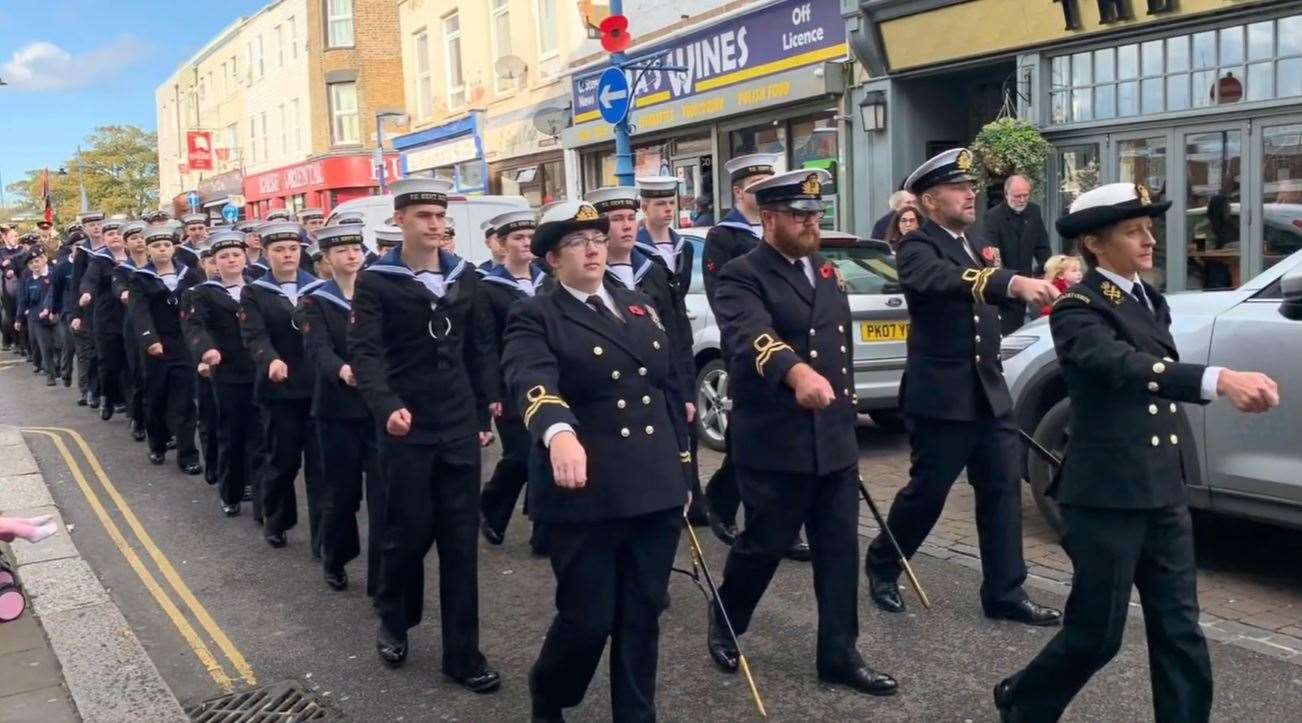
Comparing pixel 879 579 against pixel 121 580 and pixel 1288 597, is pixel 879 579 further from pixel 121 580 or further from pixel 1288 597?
pixel 121 580

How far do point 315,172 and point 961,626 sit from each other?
39.0 metres

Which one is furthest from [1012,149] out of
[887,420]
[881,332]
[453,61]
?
[453,61]

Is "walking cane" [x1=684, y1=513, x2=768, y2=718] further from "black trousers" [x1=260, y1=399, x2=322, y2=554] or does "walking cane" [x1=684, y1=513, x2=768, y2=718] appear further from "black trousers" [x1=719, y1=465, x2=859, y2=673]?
"black trousers" [x1=260, y1=399, x2=322, y2=554]

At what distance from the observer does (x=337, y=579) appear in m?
6.59

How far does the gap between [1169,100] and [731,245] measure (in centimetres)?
752

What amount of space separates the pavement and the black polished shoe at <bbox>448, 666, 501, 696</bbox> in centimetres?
4

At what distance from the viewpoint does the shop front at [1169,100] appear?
11305 mm

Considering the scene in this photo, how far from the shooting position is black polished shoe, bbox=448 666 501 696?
496cm

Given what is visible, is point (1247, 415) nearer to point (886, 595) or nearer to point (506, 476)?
point (886, 595)

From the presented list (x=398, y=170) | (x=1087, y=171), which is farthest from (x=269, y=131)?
(x=1087, y=171)

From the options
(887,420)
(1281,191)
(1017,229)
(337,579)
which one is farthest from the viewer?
(1281,191)

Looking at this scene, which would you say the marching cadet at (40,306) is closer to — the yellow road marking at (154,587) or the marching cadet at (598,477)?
the yellow road marking at (154,587)

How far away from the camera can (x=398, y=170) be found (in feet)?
113

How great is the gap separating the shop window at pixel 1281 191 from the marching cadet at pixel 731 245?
6.62 m
